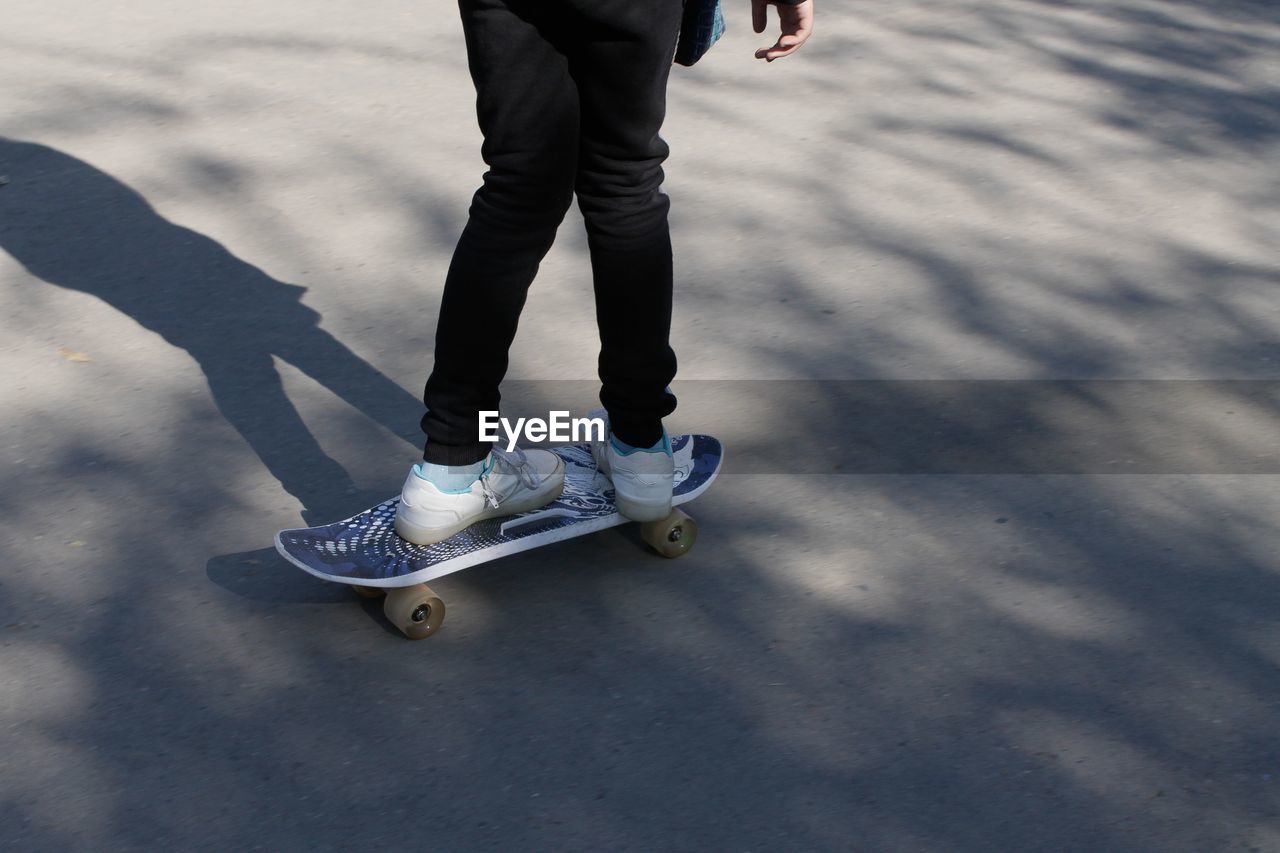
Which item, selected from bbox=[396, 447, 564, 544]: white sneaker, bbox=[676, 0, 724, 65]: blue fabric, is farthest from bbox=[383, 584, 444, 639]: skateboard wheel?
bbox=[676, 0, 724, 65]: blue fabric

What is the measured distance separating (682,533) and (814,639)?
1.23 ft

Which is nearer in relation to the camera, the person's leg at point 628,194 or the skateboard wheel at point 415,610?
the person's leg at point 628,194

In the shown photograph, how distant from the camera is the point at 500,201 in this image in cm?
271

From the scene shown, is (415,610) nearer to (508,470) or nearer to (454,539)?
(454,539)

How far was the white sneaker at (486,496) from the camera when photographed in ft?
9.62

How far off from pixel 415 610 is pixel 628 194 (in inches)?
33.1

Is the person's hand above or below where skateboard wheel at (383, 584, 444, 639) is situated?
above

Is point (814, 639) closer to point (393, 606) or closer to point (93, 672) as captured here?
point (393, 606)

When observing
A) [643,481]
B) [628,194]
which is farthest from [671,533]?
[628,194]

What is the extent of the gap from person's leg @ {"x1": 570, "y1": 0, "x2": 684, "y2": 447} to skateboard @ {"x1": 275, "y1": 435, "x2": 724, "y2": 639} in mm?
195

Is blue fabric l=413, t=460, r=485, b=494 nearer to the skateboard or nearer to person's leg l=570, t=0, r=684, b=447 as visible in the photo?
the skateboard

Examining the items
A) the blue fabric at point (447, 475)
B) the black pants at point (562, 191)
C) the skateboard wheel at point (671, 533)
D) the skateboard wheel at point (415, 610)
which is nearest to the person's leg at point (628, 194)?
the black pants at point (562, 191)

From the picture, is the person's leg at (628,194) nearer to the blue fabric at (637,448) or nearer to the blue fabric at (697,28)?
the blue fabric at (637,448)

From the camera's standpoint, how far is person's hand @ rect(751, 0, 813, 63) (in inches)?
115
